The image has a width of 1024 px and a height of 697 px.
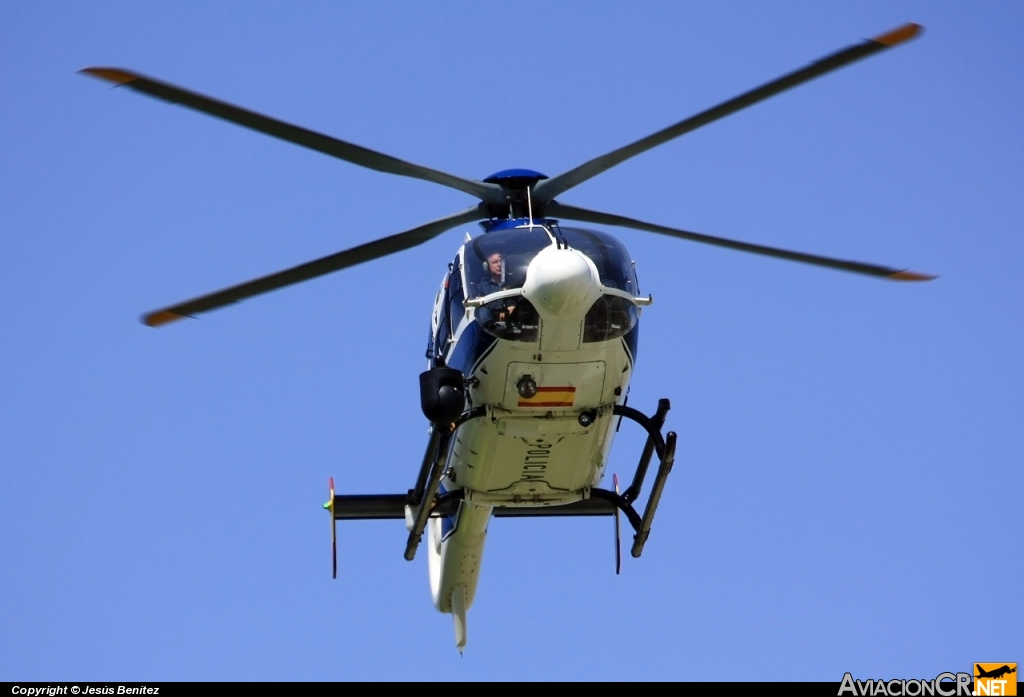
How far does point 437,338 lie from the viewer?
18.3 m

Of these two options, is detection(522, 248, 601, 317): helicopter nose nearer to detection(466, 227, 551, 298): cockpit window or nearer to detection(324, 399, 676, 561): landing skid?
detection(466, 227, 551, 298): cockpit window

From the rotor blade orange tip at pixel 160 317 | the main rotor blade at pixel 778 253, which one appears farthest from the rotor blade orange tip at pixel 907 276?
the rotor blade orange tip at pixel 160 317

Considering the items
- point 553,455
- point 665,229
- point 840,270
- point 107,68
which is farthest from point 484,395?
point 107,68

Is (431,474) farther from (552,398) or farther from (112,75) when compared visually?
(112,75)

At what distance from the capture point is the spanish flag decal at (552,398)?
16.7 m

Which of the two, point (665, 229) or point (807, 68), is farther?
point (665, 229)

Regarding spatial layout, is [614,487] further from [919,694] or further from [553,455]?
[919,694]

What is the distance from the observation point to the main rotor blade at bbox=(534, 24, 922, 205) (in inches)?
595

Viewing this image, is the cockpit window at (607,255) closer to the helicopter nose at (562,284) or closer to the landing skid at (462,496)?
the helicopter nose at (562,284)

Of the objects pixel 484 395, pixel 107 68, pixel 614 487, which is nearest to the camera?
pixel 107 68

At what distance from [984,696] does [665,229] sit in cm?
592

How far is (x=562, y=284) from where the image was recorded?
15.9m

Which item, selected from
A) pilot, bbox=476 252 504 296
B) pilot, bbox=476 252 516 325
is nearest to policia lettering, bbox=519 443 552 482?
pilot, bbox=476 252 516 325

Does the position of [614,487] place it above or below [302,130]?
below
